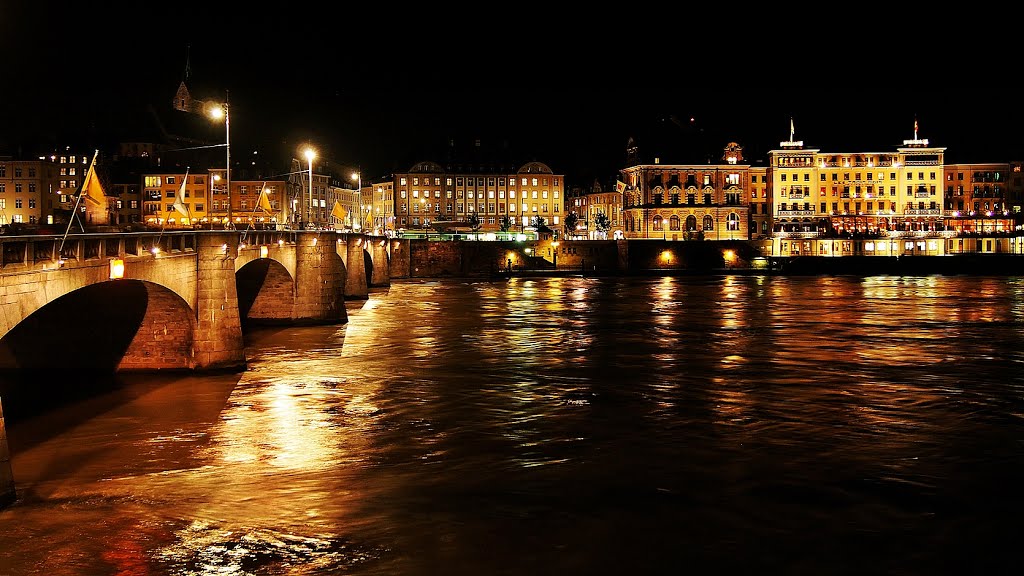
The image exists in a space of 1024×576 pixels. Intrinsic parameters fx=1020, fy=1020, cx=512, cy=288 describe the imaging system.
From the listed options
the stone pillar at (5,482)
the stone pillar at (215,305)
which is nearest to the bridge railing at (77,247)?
the stone pillar at (215,305)

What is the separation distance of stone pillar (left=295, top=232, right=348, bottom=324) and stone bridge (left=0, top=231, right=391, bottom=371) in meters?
8.20

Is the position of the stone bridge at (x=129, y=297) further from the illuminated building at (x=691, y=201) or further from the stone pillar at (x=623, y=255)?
the illuminated building at (x=691, y=201)

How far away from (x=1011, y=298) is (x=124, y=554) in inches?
3130

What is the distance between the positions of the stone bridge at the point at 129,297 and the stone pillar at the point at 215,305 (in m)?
0.03

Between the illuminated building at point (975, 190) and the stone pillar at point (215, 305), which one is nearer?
the stone pillar at point (215, 305)

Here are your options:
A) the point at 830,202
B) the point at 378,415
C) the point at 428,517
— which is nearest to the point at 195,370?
the point at 378,415

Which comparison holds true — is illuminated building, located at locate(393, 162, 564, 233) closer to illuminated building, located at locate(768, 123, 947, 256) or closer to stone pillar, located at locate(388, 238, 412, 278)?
stone pillar, located at locate(388, 238, 412, 278)

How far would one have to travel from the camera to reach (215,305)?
3431cm

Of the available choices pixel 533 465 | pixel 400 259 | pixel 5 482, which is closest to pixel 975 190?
pixel 400 259

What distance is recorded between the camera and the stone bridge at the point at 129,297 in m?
22.4

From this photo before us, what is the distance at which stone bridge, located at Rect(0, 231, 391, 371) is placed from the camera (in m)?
22.4

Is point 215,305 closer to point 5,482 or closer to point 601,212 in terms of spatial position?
point 5,482

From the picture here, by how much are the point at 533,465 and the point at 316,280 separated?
114 feet

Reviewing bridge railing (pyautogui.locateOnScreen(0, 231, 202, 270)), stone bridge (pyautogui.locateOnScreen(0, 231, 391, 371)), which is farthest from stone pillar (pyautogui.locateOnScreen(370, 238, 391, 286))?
bridge railing (pyautogui.locateOnScreen(0, 231, 202, 270))
